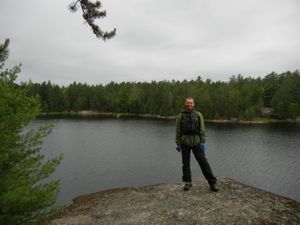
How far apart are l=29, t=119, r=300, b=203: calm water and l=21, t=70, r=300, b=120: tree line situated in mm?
36842

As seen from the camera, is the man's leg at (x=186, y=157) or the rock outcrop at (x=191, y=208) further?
the man's leg at (x=186, y=157)

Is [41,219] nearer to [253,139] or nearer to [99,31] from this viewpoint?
[99,31]

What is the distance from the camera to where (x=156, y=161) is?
4066 centimetres

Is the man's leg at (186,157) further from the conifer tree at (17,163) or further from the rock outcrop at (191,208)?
the conifer tree at (17,163)

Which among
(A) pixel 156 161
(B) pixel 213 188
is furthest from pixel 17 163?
(A) pixel 156 161

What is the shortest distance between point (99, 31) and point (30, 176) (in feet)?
26.1

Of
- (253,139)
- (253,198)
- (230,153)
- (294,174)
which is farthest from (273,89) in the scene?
(253,198)

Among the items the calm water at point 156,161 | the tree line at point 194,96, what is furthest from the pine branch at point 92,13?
the tree line at point 194,96

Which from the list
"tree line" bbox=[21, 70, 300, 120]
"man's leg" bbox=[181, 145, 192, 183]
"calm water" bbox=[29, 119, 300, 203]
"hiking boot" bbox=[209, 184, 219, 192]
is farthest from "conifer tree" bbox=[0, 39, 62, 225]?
"tree line" bbox=[21, 70, 300, 120]

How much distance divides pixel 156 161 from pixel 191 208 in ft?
103

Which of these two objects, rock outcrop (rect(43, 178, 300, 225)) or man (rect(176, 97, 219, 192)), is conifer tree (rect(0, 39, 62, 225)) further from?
man (rect(176, 97, 219, 192))

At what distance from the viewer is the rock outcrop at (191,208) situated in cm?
874

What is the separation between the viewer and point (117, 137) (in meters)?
62.4

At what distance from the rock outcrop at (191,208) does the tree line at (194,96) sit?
73191 mm
